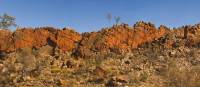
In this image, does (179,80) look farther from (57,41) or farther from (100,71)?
(57,41)

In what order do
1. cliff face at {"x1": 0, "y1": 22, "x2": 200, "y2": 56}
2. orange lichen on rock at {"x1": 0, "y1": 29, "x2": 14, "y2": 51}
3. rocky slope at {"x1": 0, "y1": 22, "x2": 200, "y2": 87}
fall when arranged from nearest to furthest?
rocky slope at {"x1": 0, "y1": 22, "x2": 200, "y2": 87}, cliff face at {"x1": 0, "y1": 22, "x2": 200, "y2": 56}, orange lichen on rock at {"x1": 0, "y1": 29, "x2": 14, "y2": 51}

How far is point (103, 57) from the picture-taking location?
143ft

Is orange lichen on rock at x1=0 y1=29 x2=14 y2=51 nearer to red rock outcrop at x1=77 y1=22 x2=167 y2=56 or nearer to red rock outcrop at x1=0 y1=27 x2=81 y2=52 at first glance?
red rock outcrop at x1=0 y1=27 x2=81 y2=52

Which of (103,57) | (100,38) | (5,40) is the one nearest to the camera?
(103,57)

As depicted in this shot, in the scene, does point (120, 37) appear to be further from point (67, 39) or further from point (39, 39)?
point (39, 39)

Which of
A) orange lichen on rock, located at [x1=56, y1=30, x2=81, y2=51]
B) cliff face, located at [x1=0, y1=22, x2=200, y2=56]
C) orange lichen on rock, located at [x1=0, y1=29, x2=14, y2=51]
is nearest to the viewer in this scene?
orange lichen on rock, located at [x1=56, y1=30, x2=81, y2=51]

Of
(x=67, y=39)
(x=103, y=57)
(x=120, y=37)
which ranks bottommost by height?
(x=103, y=57)

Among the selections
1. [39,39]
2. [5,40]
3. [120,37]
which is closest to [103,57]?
[120,37]

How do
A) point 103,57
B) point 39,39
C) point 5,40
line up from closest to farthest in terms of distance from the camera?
point 103,57, point 39,39, point 5,40

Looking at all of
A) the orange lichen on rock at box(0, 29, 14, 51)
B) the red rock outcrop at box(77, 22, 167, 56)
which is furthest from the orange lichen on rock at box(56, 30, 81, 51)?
the orange lichen on rock at box(0, 29, 14, 51)

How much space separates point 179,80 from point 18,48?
14686 mm

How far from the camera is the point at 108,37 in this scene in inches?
1825

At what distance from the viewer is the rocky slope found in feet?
131

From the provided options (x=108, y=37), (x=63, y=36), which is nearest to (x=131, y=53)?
(x=108, y=37)
